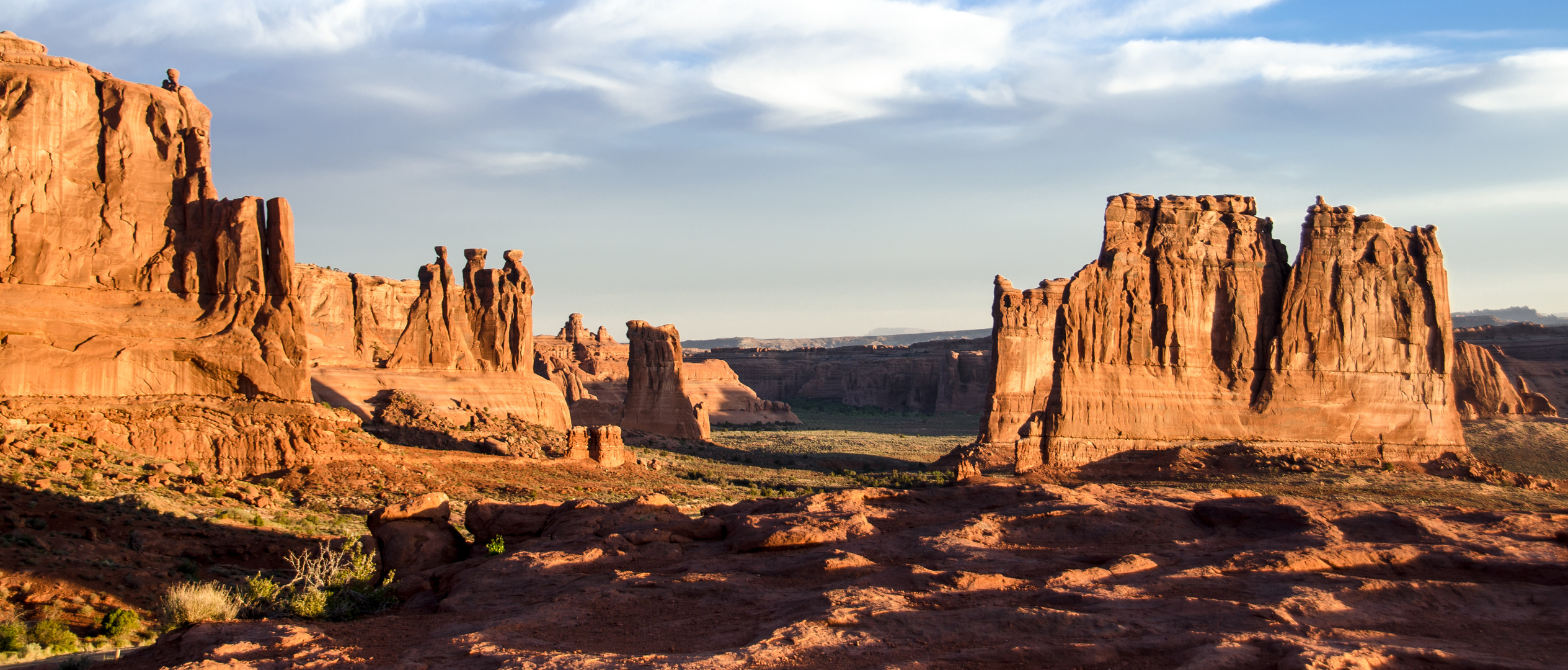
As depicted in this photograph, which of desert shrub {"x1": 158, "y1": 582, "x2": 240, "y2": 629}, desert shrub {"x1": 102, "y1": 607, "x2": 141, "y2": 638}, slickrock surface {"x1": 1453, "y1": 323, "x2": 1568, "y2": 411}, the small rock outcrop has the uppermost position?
slickrock surface {"x1": 1453, "y1": 323, "x2": 1568, "y2": 411}

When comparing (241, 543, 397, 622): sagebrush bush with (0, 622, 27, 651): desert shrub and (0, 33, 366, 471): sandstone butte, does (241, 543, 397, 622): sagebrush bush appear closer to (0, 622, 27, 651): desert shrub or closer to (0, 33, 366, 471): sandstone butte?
(0, 622, 27, 651): desert shrub

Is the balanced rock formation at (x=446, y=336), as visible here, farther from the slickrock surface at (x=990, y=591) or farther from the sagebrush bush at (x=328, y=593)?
the slickrock surface at (x=990, y=591)

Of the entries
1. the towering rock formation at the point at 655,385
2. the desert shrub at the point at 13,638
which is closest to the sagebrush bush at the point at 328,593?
the desert shrub at the point at 13,638

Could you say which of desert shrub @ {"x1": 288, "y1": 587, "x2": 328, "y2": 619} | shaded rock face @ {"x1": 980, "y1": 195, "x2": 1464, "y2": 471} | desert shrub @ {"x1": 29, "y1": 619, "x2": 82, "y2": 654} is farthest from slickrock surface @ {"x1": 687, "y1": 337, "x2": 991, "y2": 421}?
desert shrub @ {"x1": 29, "y1": 619, "x2": 82, "y2": 654}

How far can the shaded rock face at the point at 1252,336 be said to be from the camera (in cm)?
3947

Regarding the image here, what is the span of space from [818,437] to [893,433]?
14.6 m

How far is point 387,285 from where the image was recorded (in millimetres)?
57031

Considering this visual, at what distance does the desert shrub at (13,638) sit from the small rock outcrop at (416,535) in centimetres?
428

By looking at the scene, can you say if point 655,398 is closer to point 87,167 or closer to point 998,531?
point 87,167

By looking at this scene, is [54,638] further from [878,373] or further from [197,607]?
[878,373]

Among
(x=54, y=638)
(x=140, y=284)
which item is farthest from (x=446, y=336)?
(x=54, y=638)

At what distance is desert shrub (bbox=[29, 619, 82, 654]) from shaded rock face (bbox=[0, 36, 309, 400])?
14.7 m

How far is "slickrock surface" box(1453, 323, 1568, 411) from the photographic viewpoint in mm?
69812

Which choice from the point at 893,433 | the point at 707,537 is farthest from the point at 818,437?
the point at 707,537
